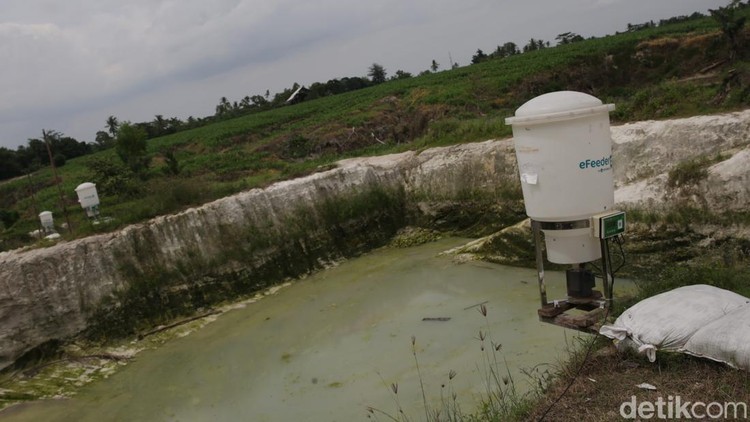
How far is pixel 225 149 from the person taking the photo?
24422mm

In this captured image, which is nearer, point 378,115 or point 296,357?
point 296,357

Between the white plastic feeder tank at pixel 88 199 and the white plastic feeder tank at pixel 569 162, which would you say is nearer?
the white plastic feeder tank at pixel 569 162

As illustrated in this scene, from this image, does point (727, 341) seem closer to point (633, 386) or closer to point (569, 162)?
point (633, 386)

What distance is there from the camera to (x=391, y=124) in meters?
22.0

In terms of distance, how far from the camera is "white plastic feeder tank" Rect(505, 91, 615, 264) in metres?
3.97

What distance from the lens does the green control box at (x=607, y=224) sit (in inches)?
157

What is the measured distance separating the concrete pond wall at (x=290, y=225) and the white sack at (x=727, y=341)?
452 centimetres

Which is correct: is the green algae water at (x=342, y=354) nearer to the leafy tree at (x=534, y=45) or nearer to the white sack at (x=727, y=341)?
the white sack at (x=727, y=341)

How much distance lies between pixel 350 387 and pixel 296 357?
1.33m

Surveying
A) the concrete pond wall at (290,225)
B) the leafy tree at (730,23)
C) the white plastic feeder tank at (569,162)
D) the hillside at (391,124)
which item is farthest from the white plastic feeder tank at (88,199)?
the leafy tree at (730,23)

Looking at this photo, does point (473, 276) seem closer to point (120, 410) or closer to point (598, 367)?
point (598, 367)

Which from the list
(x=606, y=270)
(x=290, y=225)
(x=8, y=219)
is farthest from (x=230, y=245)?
(x=606, y=270)

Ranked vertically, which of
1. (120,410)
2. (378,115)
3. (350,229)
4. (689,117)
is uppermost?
(378,115)

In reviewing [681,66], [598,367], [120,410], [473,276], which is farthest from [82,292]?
[681,66]
